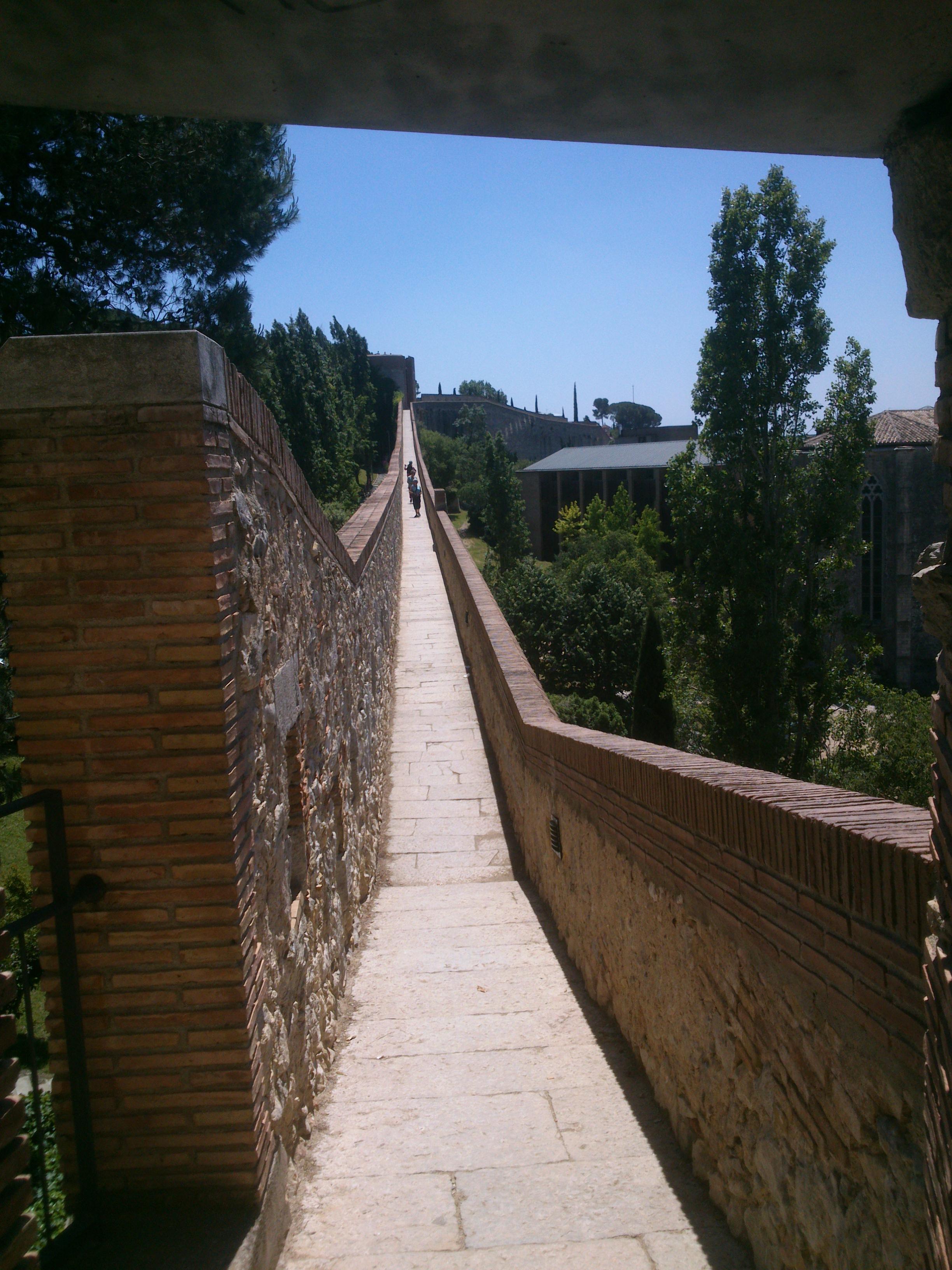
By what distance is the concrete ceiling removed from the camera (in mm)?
1845

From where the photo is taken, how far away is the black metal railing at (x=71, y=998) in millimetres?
2623

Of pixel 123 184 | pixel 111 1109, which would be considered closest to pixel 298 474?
pixel 111 1109

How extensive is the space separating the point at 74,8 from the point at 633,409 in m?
154

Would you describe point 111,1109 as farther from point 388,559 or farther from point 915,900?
point 388,559

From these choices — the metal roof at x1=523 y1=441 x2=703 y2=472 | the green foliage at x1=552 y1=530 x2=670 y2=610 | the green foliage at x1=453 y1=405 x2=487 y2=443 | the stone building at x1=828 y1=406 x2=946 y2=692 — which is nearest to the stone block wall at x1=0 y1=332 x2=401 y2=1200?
the green foliage at x1=552 y1=530 x2=670 y2=610

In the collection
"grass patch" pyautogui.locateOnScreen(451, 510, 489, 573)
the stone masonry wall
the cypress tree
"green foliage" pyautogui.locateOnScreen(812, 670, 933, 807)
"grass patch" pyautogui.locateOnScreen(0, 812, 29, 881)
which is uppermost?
"grass patch" pyautogui.locateOnScreen(451, 510, 489, 573)

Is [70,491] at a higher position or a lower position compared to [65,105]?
lower

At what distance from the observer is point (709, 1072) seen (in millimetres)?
3373

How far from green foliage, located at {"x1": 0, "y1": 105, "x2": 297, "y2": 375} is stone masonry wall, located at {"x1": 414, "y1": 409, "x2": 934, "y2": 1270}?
609 cm

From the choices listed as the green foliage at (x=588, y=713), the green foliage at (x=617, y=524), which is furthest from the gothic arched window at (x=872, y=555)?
the green foliage at (x=588, y=713)

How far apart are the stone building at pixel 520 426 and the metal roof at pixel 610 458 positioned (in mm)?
23512

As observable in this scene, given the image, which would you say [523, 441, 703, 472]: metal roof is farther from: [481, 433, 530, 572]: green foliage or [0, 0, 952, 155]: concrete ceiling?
[0, 0, 952, 155]: concrete ceiling

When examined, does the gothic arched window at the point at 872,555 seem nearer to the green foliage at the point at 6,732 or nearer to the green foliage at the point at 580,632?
the green foliage at the point at 580,632

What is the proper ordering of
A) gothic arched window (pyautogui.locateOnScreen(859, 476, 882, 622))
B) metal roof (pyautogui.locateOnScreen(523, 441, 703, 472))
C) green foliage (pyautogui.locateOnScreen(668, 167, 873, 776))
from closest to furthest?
green foliage (pyautogui.locateOnScreen(668, 167, 873, 776)) → gothic arched window (pyautogui.locateOnScreen(859, 476, 882, 622)) → metal roof (pyautogui.locateOnScreen(523, 441, 703, 472))
